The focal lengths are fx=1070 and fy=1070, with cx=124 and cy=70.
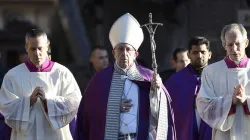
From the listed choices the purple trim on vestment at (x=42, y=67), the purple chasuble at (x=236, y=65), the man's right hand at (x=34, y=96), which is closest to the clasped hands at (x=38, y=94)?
the man's right hand at (x=34, y=96)

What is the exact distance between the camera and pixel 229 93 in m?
10.2

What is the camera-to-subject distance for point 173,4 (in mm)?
16172

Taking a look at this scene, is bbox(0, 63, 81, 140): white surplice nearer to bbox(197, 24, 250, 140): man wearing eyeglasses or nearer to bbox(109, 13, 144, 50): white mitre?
bbox(109, 13, 144, 50): white mitre

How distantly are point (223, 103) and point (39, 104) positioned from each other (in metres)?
1.92

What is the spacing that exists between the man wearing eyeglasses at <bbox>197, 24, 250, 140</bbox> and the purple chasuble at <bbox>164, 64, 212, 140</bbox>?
86 cm

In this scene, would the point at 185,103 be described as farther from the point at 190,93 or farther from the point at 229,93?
the point at 229,93

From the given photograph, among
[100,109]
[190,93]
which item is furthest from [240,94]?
[190,93]

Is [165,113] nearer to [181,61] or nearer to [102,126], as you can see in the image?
[102,126]

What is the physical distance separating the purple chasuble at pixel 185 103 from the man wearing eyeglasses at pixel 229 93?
0.86 metres

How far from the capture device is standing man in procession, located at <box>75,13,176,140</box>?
32.5 ft

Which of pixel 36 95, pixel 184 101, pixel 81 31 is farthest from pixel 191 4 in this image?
pixel 36 95

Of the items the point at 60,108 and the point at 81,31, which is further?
the point at 81,31

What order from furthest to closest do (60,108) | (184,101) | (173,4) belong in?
1. (173,4)
2. (184,101)
3. (60,108)

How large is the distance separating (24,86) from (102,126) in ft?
3.69
